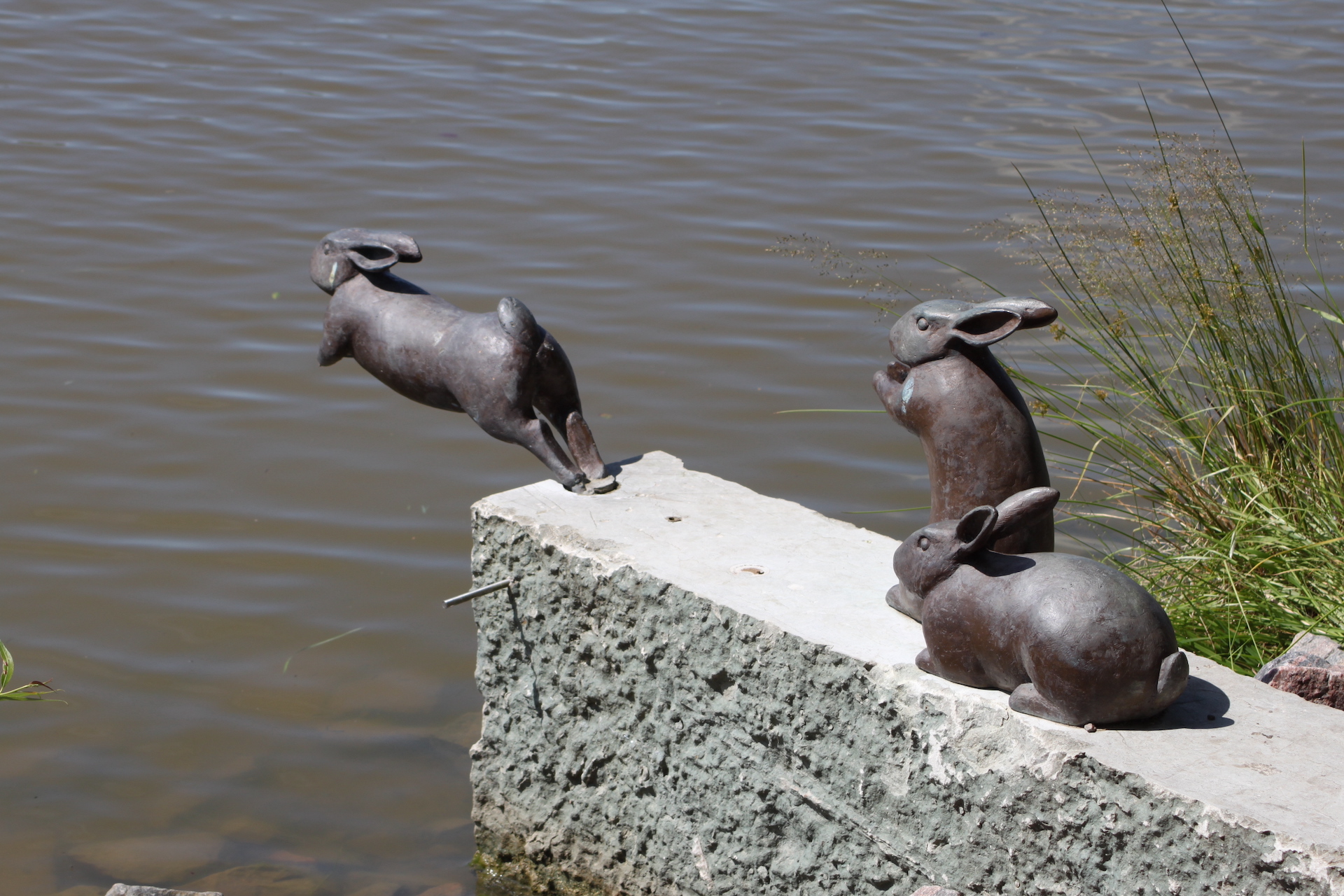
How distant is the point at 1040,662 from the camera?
2.20 metres

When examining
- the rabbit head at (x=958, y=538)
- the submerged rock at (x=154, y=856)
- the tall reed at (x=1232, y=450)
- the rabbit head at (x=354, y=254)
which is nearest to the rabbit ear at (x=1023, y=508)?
the rabbit head at (x=958, y=538)

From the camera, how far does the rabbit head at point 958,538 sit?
7.55 feet

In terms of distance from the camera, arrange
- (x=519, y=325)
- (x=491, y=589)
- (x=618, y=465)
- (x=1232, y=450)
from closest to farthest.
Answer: (x=519, y=325) < (x=491, y=589) < (x=618, y=465) < (x=1232, y=450)

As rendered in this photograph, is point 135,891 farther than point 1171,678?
Yes

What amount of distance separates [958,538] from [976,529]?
0.13ft

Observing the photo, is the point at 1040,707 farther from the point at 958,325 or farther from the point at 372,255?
the point at 372,255

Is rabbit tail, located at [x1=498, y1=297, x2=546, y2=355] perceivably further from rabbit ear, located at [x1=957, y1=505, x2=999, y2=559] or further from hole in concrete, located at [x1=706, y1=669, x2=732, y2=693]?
rabbit ear, located at [x1=957, y1=505, x2=999, y2=559]

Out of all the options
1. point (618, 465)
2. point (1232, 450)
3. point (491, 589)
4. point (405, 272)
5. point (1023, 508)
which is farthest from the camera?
point (405, 272)

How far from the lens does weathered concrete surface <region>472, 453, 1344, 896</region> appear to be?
7.03 feet

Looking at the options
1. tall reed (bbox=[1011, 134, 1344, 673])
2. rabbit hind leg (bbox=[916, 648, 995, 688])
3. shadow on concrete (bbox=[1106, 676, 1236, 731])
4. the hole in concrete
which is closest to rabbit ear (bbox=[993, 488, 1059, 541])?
rabbit hind leg (bbox=[916, 648, 995, 688])

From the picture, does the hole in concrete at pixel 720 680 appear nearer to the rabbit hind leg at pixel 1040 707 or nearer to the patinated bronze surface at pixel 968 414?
the patinated bronze surface at pixel 968 414

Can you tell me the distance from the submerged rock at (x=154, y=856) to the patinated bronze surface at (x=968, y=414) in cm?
204

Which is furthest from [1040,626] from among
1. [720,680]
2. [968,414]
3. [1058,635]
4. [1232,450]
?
[1232,450]

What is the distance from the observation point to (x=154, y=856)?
341cm
